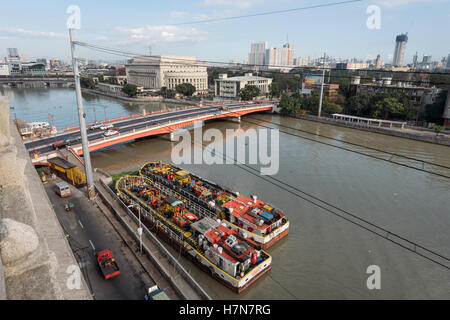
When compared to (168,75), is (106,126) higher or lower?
lower

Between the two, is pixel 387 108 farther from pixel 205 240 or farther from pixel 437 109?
pixel 205 240

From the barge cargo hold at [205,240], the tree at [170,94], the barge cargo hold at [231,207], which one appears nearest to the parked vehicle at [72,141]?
the barge cargo hold at [231,207]

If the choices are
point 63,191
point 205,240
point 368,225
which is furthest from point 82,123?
point 368,225

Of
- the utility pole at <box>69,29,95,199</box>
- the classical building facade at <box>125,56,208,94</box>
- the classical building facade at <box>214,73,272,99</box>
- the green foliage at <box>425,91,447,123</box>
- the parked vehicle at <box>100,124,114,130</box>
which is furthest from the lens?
the classical building facade at <box>125,56,208,94</box>

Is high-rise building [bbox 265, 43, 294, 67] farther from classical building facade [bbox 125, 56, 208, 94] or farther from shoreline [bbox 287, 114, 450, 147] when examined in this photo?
shoreline [bbox 287, 114, 450, 147]

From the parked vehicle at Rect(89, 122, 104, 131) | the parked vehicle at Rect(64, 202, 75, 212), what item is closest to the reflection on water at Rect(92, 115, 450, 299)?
the parked vehicle at Rect(89, 122, 104, 131)

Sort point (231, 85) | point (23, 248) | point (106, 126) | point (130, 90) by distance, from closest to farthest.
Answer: point (23, 248)
point (106, 126)
point (130, 90)
point (231, 85)
